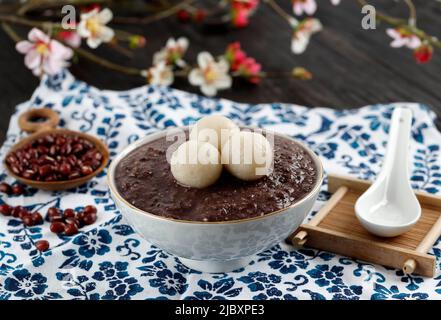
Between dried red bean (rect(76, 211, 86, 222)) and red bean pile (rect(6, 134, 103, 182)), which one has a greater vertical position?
red bean pile (rect(6, 134, 103, 182))

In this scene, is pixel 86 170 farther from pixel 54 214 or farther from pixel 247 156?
pixel 247 156

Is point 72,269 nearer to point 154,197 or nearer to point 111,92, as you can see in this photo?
point 154,197

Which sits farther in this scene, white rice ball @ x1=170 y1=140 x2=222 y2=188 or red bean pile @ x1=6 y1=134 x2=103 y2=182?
red bean pile @ x1=6 y1=134 x2=103 y2=182

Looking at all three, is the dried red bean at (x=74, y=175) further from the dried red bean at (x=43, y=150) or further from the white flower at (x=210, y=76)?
the white flower at (x=210, y=76)

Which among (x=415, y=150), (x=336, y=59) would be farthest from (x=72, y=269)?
(x=336, y=59)

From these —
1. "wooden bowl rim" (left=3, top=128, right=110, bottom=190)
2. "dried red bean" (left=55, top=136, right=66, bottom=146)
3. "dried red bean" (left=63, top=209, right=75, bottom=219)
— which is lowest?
"dried red bean" (left=63, top=209, right=75, bottom=219)

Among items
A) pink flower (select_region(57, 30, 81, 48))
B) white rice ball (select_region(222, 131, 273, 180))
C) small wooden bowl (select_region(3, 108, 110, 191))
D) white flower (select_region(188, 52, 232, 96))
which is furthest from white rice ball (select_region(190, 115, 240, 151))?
pink flower (select_region(57, 30, 81, 48))

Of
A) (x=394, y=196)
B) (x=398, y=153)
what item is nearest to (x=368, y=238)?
(x=394, y=196)

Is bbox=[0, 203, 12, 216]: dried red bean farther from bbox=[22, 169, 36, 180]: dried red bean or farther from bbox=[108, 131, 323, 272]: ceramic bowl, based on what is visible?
bbox=[108, 131, 323, 272]: ceramic bowl
